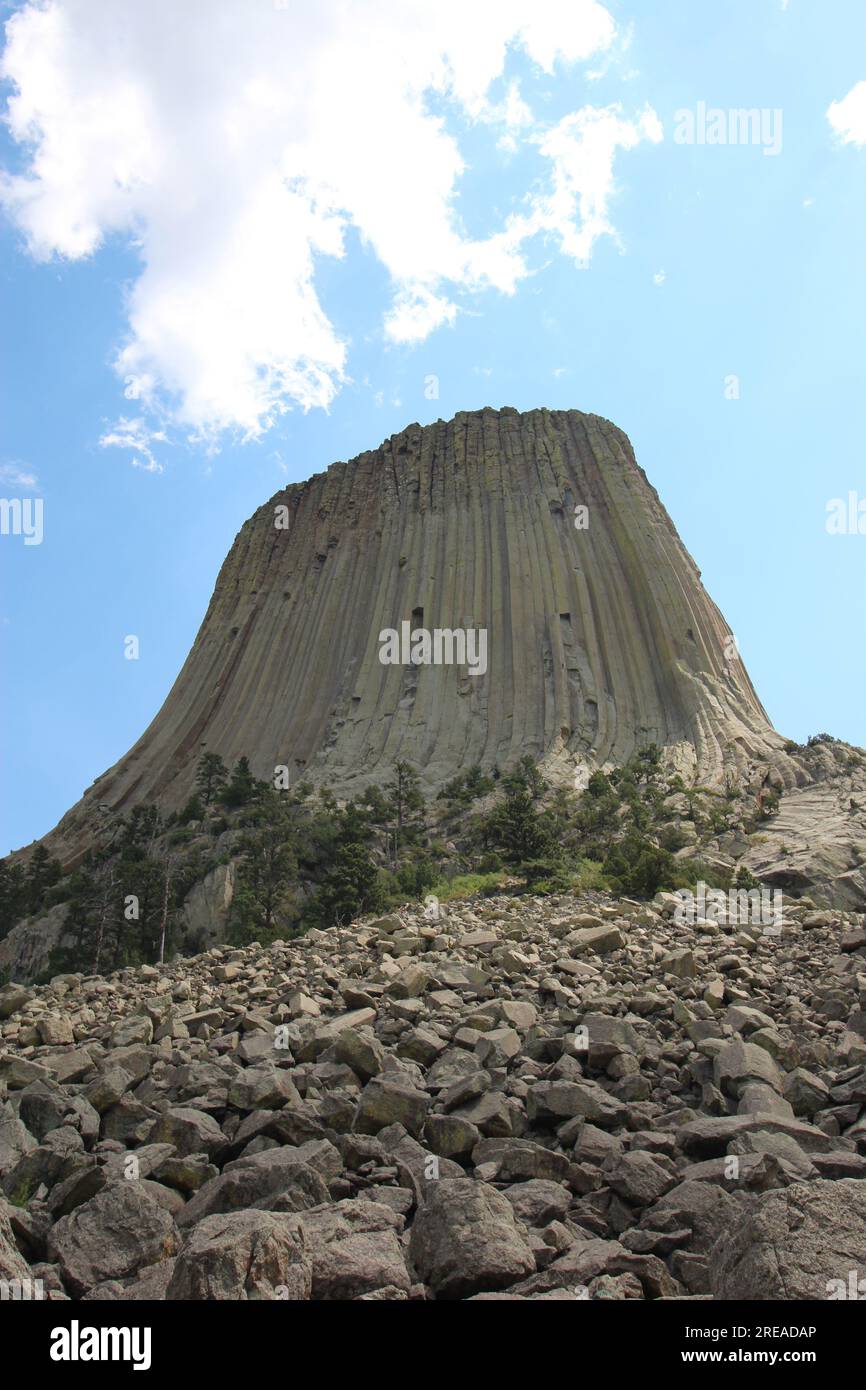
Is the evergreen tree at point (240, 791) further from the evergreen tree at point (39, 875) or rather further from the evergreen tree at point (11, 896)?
the evergreen tree at point (11, 896)

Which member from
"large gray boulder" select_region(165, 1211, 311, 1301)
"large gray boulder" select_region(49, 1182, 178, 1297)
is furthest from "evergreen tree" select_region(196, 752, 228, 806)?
"large gray boulder" select_region(165, 1211, 311, 1301)

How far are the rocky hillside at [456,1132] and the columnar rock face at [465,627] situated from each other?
99.4ft

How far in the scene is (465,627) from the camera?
1866 inches

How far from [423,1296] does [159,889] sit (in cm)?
2880

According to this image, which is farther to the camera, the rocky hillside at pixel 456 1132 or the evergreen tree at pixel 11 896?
the evergreen tree at pixel 11 896

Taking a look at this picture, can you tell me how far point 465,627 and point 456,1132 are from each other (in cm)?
4232

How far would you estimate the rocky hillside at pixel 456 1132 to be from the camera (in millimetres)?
3795

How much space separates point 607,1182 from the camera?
16.2 feet

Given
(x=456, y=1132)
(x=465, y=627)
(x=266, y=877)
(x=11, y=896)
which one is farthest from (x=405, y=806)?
(x=456, y=1132)

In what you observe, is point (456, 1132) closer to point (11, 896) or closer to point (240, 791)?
point (240, 791)

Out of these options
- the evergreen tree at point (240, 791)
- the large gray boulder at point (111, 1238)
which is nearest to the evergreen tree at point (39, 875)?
the evergreen tree at point (240, 791)

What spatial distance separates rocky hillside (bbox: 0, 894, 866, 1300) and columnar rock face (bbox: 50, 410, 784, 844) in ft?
99.4
